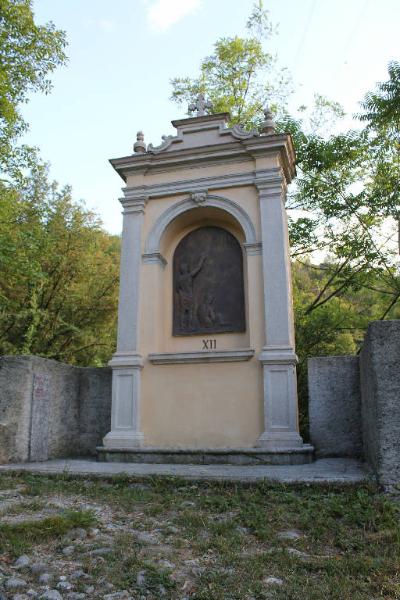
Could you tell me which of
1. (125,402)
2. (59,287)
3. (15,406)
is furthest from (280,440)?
(59,287)

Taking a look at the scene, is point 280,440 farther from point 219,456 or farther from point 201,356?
point 201,356

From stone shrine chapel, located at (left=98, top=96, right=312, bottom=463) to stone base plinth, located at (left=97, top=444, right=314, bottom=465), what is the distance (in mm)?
19

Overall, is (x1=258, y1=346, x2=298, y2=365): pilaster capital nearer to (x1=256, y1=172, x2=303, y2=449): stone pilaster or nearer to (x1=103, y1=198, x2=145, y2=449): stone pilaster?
(x1=256, y1=172, x2=303, y2=449): stone pilaster

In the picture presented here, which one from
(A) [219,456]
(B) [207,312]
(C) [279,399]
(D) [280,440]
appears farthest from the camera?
(B) [207,312]

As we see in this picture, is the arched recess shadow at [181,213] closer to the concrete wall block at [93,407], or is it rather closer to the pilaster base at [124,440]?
the concrete wall block at [93,407]

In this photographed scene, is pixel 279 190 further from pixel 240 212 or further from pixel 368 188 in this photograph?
pixel 368 188

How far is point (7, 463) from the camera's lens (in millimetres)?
6992

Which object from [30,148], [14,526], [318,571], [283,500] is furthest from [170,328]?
[30,148]

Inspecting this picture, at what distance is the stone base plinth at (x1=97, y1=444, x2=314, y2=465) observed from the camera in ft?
22.2

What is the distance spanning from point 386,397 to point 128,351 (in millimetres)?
4525

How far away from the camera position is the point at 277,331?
25.0 feet

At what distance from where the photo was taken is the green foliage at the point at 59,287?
1422 centimetres

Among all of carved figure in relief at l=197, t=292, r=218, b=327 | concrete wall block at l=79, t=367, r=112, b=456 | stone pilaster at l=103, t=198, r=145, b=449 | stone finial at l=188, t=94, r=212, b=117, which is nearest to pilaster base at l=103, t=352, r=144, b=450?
stone pilaster at l=103, t=198, r=145, b=449

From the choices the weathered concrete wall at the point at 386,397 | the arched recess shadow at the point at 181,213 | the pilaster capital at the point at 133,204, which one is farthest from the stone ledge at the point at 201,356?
the weathered concrete wall at the point at 386,397
